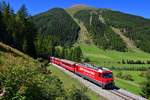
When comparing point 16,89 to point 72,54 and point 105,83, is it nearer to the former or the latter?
point 105,83

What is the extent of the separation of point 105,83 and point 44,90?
36447 mm

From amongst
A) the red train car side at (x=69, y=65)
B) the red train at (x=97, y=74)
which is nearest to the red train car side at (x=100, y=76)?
the red train at (x=97, y=74)

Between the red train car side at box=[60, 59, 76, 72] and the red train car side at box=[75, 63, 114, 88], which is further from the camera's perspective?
the red train car side at box=[60, 59, 76, 72]

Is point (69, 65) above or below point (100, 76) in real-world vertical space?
above

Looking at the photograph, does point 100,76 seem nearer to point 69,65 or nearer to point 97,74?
point 97,74

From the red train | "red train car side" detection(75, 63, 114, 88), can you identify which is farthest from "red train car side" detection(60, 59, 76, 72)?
"red train car side" detection(75, 63, 114, 88)

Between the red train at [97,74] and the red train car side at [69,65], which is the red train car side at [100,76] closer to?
the red train at [97,74]

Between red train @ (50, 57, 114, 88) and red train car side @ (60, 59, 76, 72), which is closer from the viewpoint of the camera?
red train @ (50, 57, 114, 88)

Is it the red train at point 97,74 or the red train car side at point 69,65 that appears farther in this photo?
the red train car side at point 69,65

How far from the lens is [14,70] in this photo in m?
19.0

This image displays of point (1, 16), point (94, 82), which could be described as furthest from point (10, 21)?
point (94, 82)

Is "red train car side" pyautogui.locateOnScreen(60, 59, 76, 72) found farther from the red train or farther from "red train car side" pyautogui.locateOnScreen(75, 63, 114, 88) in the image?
"red train car side" pyautogui.locateOnScreen(75, 63, 114, 88)

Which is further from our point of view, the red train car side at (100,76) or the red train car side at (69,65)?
the red train car side at (69,65)

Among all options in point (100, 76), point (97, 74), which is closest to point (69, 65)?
point (97, 74)
